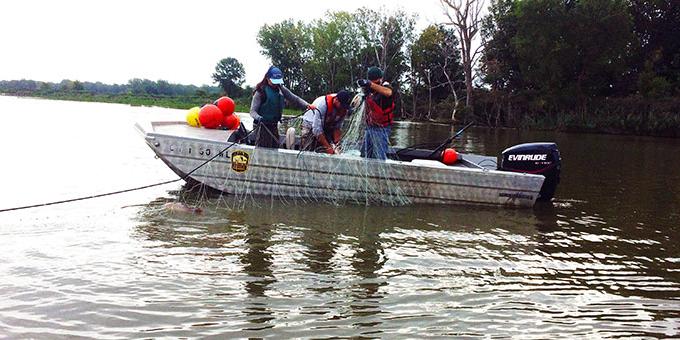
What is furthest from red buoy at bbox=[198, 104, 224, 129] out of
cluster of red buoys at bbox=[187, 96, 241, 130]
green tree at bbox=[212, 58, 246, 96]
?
green tree at bbox=[212, 58, 246, 96]

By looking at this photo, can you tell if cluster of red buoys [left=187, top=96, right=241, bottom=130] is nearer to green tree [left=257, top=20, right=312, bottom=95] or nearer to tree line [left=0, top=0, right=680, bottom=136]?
tree line [left=0, top=0, right=680, bottom=136]

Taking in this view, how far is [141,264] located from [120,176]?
5.80 m

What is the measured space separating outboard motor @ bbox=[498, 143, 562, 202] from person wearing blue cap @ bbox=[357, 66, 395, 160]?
2106 mm

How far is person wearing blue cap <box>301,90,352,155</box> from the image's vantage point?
8438mm

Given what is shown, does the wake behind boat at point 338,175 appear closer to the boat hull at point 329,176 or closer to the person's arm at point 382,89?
the boat hull at point 329,176

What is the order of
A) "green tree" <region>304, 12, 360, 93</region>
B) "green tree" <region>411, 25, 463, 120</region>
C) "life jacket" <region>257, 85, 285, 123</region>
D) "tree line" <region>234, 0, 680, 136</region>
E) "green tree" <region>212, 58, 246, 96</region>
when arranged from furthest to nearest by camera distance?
"green tree" <region>212, 58, 246, 96</region>, "green tree" <region>304, 12, 360, 93</region>, "green tree" <region>411, 25, 463, 120</region>, "tree line" <region>234, 0, 680, 136</region>, "life jacket" <region>257, 85, 285, 123</region>

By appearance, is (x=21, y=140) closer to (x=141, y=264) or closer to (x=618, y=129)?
(x=141, y=264)

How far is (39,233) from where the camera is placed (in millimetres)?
5996

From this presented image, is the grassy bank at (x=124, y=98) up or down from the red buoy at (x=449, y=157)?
up

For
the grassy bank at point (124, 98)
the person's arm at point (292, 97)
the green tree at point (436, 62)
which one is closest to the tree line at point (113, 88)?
the grassy bank at point (124, 98)

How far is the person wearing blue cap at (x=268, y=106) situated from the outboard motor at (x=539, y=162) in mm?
3550

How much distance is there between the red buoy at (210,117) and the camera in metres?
9.63

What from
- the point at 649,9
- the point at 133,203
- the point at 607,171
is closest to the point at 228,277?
the point at 133,203

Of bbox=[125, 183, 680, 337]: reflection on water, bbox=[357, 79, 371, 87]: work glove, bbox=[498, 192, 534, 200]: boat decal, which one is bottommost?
bbox=[125, 183, 680, 337]: reflection on water
